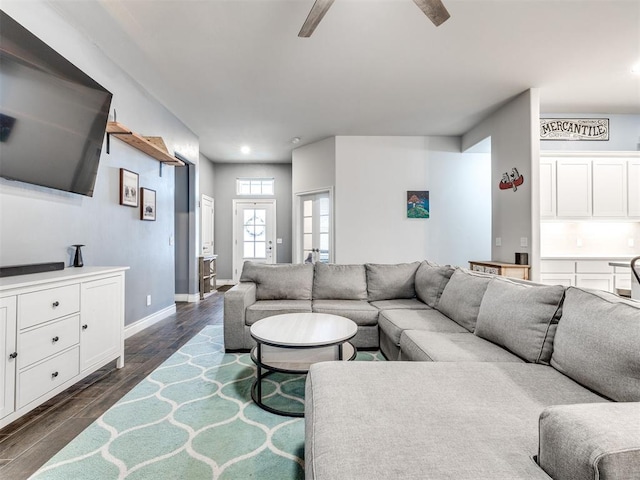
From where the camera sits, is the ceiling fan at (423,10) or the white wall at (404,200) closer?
the ceiling fan at (423,10)

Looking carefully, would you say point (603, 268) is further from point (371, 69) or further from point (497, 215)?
point (371, 69)

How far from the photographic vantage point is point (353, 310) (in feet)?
9.46

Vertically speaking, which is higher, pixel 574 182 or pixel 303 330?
pixel 574 182

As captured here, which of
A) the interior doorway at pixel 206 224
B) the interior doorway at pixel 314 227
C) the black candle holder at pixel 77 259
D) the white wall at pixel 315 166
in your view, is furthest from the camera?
the interior doorway at pixel 206 224

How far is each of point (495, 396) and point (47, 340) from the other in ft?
7.77

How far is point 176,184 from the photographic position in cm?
530

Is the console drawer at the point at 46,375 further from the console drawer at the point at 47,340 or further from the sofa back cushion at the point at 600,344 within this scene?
the sofa back cushion at the point at 600,344

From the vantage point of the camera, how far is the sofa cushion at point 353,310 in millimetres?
2842

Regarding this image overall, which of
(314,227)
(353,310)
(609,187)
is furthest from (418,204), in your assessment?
(353,310)

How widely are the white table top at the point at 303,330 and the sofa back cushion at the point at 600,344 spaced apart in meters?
1.11

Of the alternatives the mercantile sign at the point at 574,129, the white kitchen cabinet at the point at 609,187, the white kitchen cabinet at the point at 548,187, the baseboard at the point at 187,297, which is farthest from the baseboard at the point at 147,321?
the white kitchen cabinet at the point at 609,187

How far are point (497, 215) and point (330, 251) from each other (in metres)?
2.65

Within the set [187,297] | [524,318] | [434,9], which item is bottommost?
[187,297]

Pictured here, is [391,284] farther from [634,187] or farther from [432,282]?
[634,187]
